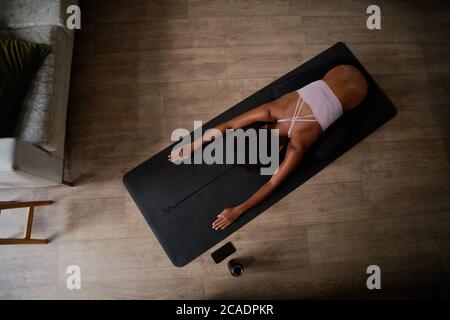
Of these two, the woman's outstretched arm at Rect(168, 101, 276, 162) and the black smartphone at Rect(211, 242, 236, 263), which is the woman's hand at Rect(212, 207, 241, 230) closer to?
the black smartphone at Rect(211, 242, 236, 263)

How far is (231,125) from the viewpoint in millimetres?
2078

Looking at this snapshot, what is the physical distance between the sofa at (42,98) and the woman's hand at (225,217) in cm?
99

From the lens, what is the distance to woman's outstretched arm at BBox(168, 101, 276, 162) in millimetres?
2041

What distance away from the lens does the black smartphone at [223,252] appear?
1972 mm

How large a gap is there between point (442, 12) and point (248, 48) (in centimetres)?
159

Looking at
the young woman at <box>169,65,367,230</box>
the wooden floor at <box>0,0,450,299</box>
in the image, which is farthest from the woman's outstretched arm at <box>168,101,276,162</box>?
the wooden floor at <box>0,0,450,299</box>

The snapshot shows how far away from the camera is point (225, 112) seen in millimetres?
2223

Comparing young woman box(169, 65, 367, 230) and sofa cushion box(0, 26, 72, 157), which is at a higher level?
sofa cushion box(0, 26, 72, 157)

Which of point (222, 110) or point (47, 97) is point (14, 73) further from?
point (222, 110)

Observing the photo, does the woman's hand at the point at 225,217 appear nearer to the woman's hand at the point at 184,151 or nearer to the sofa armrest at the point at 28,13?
the woman's hand at the point at 184,151

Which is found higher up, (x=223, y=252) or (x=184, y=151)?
(x=184, y=151)

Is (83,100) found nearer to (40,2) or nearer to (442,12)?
(40,2)

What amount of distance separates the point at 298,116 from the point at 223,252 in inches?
37.8

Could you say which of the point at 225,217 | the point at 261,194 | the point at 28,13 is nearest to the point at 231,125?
the point at 261,194
